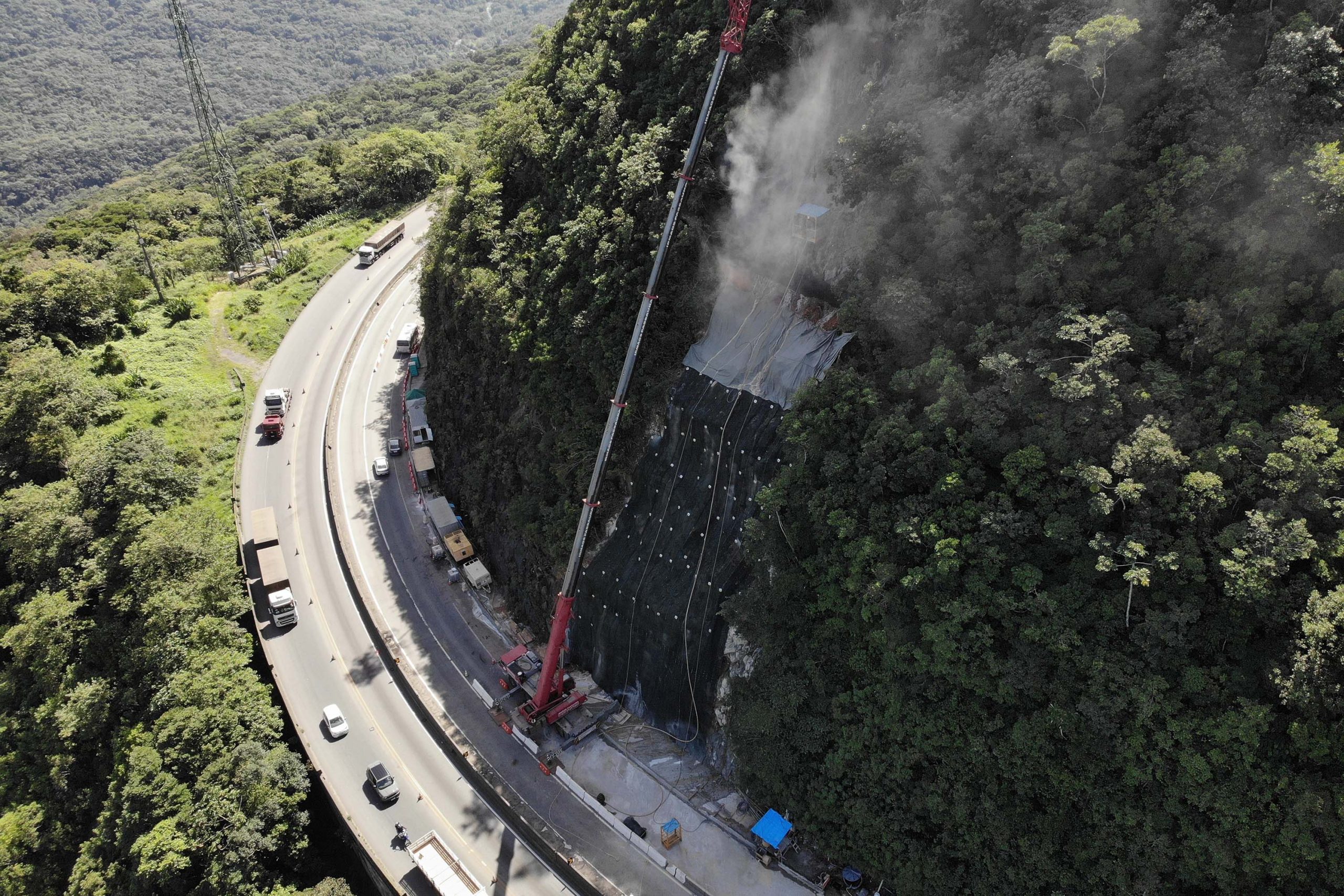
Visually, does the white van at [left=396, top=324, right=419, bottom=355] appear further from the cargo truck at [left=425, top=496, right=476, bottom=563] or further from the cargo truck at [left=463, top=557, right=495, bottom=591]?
the cargo truck at [left=463, top=557, right=495, bottom=591]

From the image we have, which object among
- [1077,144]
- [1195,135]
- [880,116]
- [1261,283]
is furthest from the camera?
[880,116]

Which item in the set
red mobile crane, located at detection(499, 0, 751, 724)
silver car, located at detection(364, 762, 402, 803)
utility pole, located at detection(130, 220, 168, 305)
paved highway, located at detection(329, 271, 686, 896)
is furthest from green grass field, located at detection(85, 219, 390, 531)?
red mobile crane, located at detection(499, 0, 751, 724)

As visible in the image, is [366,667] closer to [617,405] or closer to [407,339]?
[617,405]

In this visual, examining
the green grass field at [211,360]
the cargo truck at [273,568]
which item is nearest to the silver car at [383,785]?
the cargo truck at [273,568]

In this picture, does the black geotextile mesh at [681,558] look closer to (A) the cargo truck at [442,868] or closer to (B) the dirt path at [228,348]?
(A) the cargo truck at [442,868]

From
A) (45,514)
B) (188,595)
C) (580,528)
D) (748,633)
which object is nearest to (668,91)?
(580,528)

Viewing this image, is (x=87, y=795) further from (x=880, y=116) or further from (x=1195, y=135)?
(x=1195, y=135)
